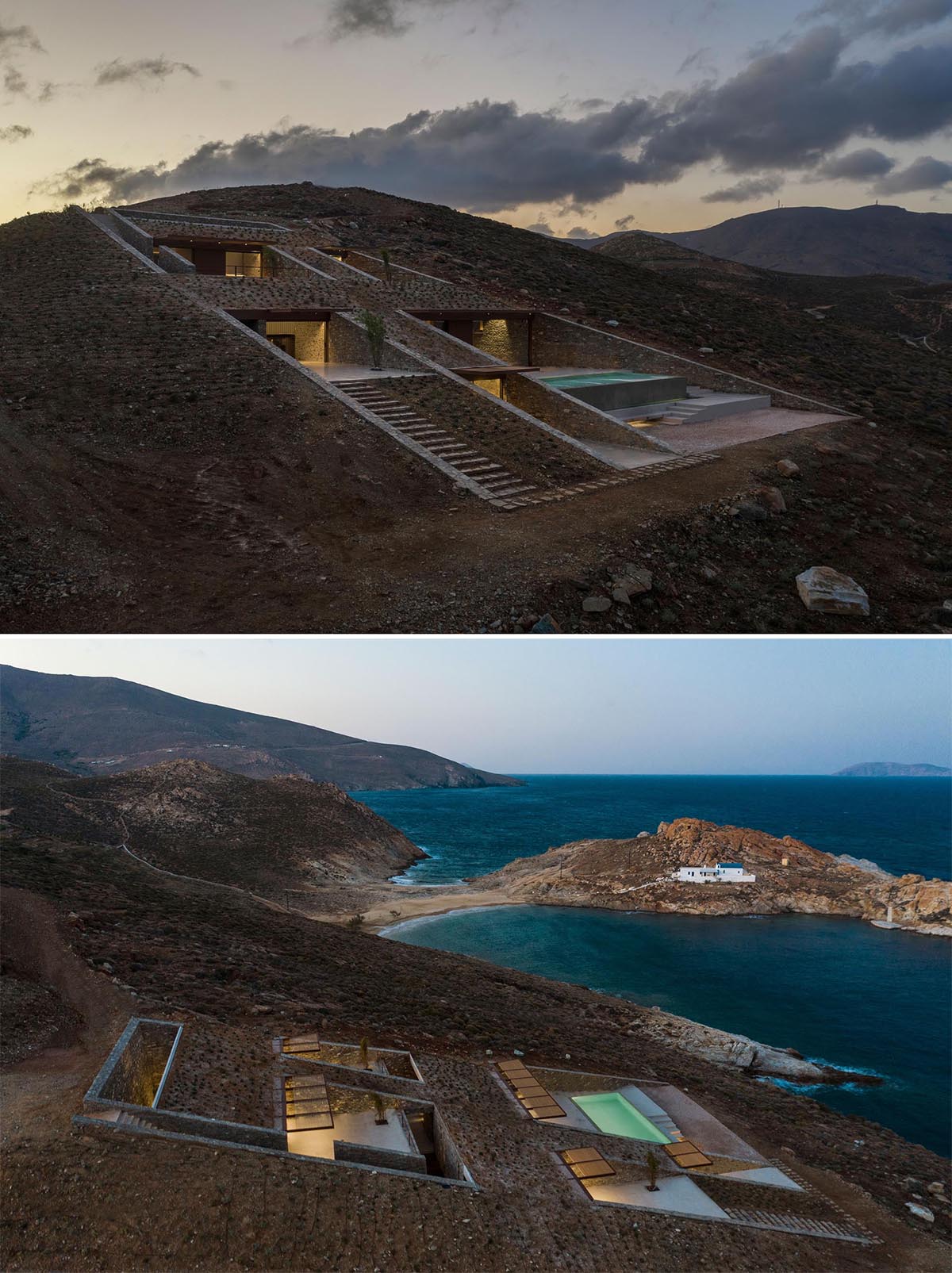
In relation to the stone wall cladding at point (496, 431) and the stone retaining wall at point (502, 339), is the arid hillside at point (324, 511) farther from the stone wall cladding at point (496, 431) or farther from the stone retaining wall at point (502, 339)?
the stone retaining wall at point (502, 339)

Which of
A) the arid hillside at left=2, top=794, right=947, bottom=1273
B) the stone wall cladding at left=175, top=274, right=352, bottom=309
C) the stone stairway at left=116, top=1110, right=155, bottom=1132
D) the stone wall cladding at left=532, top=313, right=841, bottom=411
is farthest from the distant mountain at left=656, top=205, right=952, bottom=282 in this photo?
the stone stairway at left=116, top=1110, right=155, bottom=1132

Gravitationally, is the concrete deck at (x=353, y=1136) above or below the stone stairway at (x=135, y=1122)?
below

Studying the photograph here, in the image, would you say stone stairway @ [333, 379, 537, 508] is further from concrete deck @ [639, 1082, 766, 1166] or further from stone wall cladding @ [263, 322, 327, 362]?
concrete deck @ [639, 1082, 766, 1166]

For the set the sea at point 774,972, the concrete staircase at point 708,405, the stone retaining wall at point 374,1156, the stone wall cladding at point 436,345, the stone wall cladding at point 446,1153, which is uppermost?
the stone wall cladding at point 436,345

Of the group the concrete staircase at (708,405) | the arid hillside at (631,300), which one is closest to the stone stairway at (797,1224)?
the concrete staircase at (708,405)

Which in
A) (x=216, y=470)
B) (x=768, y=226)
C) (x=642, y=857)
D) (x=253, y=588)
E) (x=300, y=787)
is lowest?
(x=642, y=857)

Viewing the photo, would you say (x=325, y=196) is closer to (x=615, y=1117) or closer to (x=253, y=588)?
(x=253, y=588)

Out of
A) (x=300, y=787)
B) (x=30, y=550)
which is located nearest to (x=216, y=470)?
(x=30, y=550)
